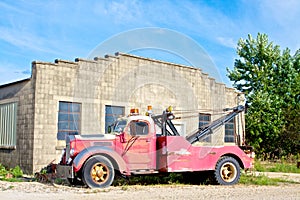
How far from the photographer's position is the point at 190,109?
68.7 feet

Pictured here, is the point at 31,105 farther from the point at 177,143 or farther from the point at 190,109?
the point at 190,109

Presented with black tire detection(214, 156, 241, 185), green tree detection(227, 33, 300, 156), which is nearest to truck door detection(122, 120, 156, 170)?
black tire detection(214, 156, 241, 185)

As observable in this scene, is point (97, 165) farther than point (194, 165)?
No

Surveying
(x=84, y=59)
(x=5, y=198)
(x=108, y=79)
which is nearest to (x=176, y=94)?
(x=108, y=79)

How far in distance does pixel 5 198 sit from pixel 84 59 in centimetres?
860

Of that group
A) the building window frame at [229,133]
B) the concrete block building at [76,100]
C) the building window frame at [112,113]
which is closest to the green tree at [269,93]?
the building window frame at [229,133]

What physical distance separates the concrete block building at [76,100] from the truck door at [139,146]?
4.86 metres

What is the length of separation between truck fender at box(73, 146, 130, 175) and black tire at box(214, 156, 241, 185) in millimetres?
2801

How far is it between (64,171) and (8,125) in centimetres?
641

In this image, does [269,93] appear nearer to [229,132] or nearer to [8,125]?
[229,132]

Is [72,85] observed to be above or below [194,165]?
above

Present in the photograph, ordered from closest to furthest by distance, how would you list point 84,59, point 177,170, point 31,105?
point 177,170 → point 31,105 → point 84,59

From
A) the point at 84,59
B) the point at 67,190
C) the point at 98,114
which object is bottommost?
the point at 67,190

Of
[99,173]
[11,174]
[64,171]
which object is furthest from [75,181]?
[11,174]
